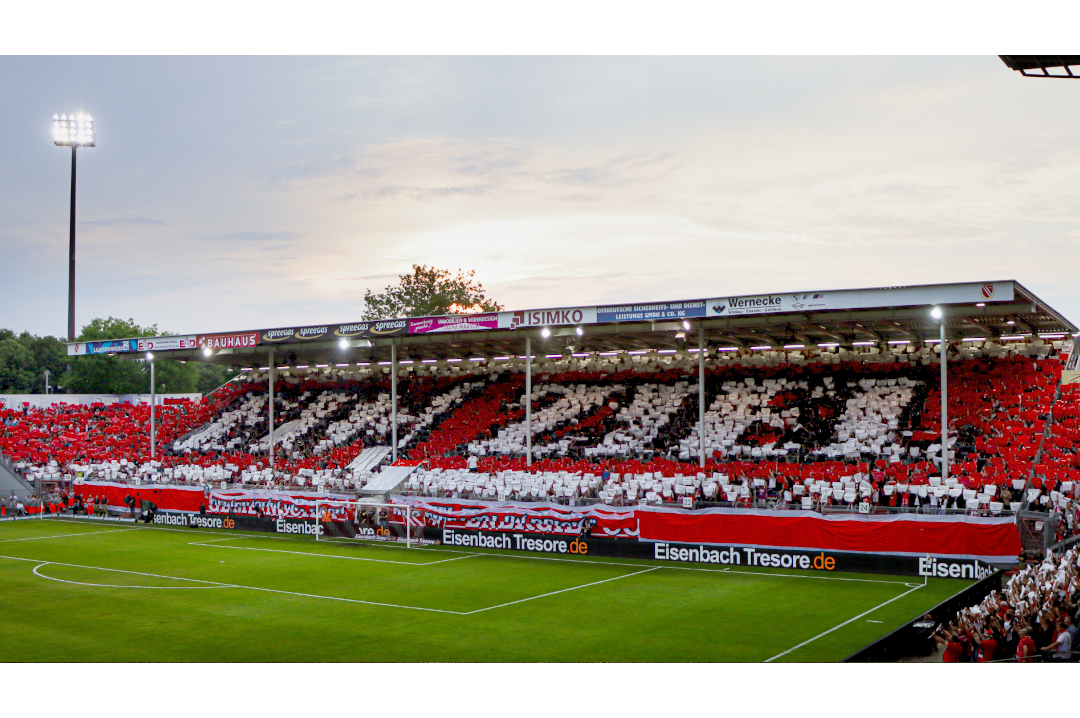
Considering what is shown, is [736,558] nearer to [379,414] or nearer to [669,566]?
[669,566]

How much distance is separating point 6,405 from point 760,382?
47.9m

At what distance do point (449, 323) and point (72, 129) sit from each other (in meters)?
38.6

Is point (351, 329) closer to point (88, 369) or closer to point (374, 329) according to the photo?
point (374, 329)

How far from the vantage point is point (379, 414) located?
159 ft

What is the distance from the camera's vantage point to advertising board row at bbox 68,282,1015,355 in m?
28.2

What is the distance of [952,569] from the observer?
23.7 meters

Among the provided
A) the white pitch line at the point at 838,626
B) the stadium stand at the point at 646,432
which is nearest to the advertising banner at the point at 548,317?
the stadium stand at the point at 646,432

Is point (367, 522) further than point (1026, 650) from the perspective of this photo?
Yes

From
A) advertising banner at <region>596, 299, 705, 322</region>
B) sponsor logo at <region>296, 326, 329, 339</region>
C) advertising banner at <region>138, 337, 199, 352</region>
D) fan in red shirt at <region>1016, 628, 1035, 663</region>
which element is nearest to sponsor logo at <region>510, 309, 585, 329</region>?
advertising banner at <region>596, 299, 705, 322</region>

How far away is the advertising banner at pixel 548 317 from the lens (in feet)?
116

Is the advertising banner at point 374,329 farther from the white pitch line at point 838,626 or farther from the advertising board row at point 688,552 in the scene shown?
the white pitch line at point 838,626

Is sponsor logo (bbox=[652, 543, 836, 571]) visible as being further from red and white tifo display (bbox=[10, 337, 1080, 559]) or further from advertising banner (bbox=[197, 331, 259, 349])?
advertising banner (bbox=[197, 331, 259, 349])

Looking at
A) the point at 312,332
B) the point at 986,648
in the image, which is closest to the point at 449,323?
the point at 312,332

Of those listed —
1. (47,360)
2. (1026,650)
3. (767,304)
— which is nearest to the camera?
(1026,650)
